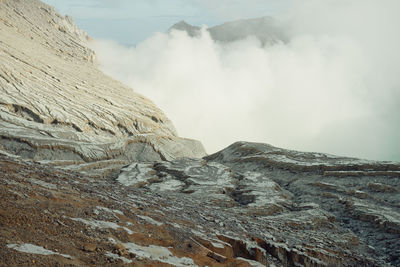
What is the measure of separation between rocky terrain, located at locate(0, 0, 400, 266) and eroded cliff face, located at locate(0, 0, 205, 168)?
287mm

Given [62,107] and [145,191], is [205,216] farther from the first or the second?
[62,107]

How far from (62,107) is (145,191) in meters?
43.5

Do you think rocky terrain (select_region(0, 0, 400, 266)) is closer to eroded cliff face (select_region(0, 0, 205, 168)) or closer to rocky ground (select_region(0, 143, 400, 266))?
rocky ground (select_region(0, 143, 400, 266))

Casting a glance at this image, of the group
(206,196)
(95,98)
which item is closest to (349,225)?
(206,196)

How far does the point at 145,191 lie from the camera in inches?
1086

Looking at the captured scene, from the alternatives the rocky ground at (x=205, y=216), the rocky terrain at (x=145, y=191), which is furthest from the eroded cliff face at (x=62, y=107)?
the rocky ground at (x=205, y=216)

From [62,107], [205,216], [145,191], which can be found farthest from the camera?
[62,107]

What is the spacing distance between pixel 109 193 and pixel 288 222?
1474cm

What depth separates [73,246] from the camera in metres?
11.1

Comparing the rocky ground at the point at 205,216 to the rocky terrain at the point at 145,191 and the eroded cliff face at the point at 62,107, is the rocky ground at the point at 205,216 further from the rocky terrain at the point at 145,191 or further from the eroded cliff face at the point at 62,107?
the eroded cliff face at the point at 62,107

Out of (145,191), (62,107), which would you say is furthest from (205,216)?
(62,107)

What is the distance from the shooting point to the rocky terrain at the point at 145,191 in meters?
12.6

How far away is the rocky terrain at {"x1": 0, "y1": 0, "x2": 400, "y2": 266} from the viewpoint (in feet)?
41.3

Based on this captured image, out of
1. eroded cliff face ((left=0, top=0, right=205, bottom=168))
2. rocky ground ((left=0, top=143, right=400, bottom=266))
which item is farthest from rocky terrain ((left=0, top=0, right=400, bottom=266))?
eroded cliff face ((left=0, top=0, right=205, bottom=168))
